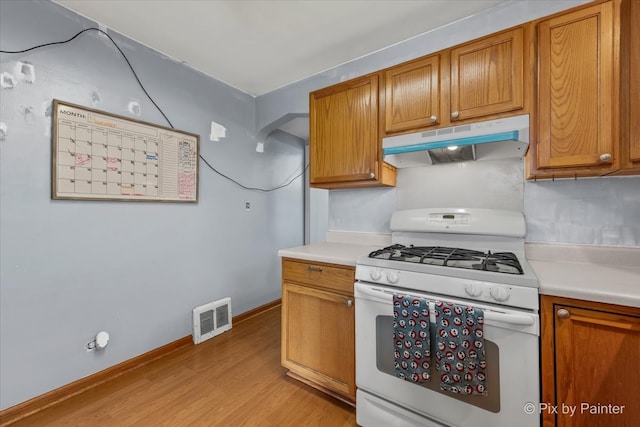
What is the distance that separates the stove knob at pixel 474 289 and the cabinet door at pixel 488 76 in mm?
949

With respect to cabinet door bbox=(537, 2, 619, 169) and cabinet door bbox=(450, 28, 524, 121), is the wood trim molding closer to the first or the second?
cabinet door bbox=(450, 28, 524, 121)

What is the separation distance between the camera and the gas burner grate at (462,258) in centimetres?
120

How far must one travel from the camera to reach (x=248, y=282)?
9.68ft

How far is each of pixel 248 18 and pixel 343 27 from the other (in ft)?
2.15

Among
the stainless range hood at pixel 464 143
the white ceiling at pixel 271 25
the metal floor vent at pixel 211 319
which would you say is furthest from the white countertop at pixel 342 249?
the white ceiling at pixel 271 25

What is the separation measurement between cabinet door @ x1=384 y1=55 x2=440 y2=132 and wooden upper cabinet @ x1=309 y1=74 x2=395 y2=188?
11cm

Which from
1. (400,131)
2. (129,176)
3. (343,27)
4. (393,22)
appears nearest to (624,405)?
(400,131)

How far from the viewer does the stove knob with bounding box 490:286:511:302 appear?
1072 millimetres

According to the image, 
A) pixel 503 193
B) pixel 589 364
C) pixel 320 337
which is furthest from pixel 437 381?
pixel 503 193

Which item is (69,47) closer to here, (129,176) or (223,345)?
(129,176)

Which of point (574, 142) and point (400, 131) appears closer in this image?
point (574, 142)

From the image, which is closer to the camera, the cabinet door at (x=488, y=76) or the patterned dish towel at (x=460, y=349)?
the patterned dish towel at (x=460, y=349)

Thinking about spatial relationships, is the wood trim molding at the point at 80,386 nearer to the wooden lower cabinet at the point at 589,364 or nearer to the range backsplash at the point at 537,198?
the range backsplash at the point at 537,198

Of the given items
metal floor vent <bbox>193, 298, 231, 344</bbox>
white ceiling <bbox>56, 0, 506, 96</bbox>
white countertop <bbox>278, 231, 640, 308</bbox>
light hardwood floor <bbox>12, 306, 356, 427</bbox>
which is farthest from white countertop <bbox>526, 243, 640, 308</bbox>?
metal floor vent <bbox>193, 298, 231, 344</bbox>
